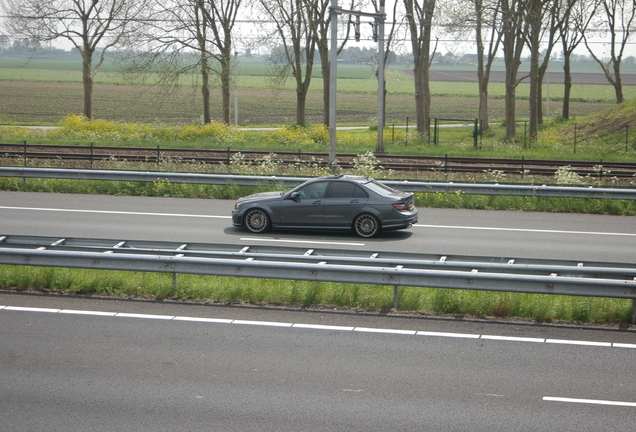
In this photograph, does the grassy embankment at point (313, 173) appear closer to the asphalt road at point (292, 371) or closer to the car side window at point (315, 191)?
the asphalt road at point (292, 371)

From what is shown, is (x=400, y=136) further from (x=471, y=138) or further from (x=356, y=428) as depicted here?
(x=356, y=428)

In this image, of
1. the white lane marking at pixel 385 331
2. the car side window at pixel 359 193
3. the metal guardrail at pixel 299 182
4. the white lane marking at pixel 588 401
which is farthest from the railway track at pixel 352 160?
the white lane marking at pixel 588 401

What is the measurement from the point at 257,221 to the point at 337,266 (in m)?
6.73

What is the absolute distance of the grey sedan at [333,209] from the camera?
644 inches

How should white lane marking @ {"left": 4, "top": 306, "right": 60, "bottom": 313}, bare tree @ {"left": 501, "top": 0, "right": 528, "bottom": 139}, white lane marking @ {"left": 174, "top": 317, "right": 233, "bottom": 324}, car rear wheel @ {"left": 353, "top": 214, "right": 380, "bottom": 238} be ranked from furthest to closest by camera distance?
1. bare tree @ {"left": 501, "top": 0, "right": 528, "bottom": 139}
2. car rear wheel @ {"left": 353, "top": 214, "right": 380, "bottom": 238}
3. white lane marking @ {"left": 4, "top": 306, "right": 60, "bottom": 313}
4. white lane marking @ {"left": 174, "top": 317, "right": 233, "bottom": 324}

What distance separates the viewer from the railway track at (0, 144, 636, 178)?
90.0 ft

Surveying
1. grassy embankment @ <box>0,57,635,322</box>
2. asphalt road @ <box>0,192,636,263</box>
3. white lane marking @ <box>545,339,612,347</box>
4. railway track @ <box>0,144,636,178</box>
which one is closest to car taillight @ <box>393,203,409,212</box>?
asphalt road @ <box>0,192,636,263</box>

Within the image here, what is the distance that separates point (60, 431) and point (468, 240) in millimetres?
11456

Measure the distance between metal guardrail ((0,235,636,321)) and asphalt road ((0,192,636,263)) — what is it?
12.0 ft

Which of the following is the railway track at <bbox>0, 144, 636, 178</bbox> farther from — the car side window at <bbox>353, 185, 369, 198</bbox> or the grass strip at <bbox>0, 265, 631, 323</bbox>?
the grass strip at <bbox>0, 265, 631, 323</bbox>

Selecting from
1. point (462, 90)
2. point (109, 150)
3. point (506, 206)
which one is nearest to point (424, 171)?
point (506, 206)

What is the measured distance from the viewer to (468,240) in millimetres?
16172

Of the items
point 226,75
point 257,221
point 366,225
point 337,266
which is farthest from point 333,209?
point 226,75

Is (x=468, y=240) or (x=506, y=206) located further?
(x=506, y=206)
